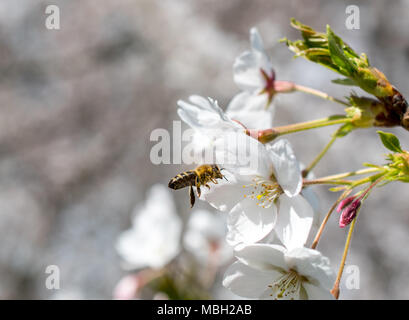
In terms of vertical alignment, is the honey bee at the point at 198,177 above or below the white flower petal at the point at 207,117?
below

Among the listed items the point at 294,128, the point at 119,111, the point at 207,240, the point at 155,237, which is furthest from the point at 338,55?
the point at 119,111

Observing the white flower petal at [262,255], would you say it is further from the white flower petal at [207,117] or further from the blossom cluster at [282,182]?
the white flower petal at [207,117]

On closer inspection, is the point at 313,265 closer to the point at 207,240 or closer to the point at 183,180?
the point at 183,180

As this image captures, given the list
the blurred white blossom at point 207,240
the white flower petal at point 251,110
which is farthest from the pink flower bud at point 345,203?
the blurred white blossom at point 207,240

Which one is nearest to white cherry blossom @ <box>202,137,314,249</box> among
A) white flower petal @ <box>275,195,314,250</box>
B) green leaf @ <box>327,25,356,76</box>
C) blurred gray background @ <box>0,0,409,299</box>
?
white flower petal @ <box>275,195,314,250</box>

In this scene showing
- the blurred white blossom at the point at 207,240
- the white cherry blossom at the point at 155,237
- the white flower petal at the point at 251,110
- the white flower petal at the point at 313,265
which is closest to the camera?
the white flower petal at the point at 313,265

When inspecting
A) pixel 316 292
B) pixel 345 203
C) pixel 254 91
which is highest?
pixel 254 91
